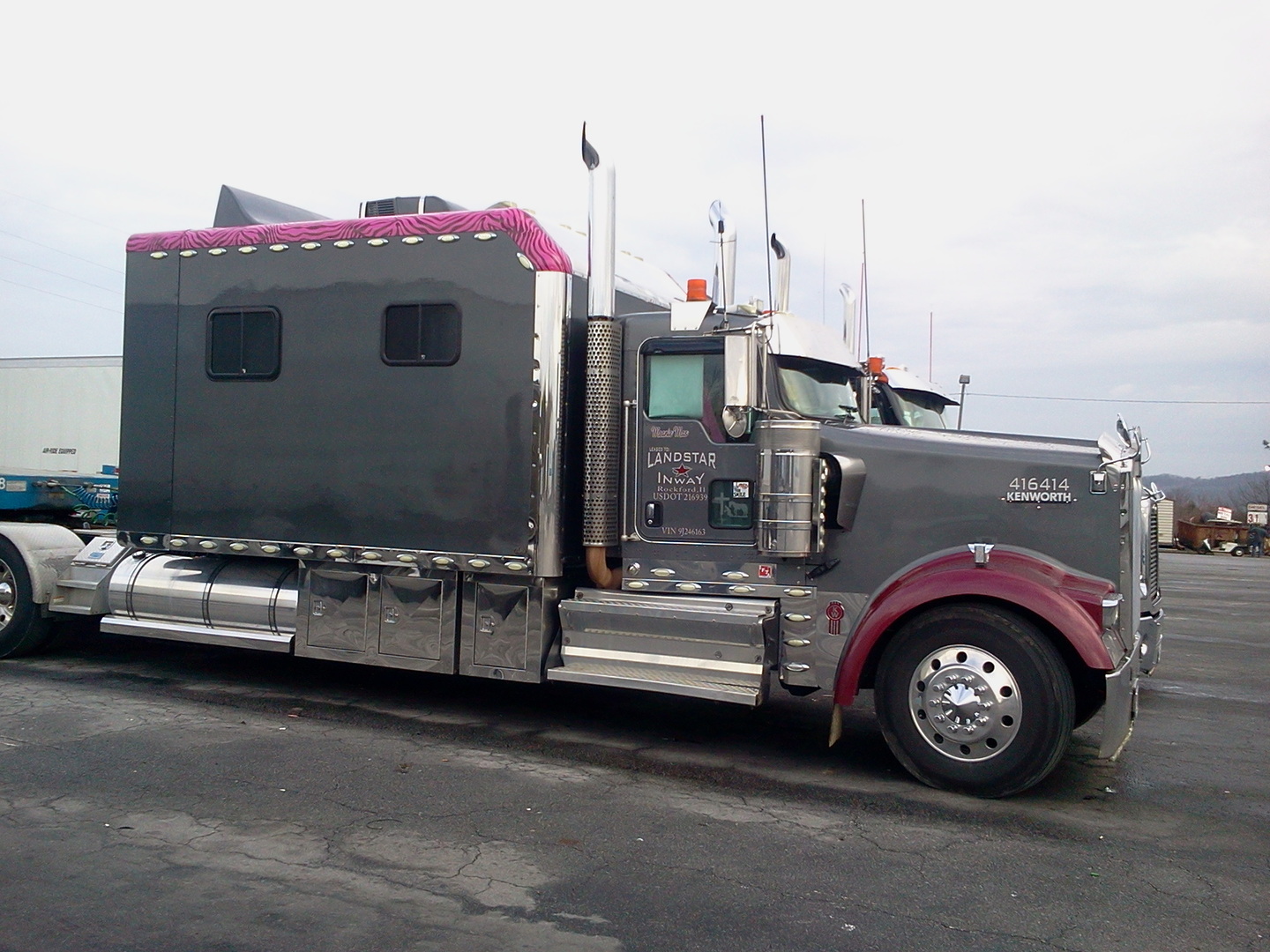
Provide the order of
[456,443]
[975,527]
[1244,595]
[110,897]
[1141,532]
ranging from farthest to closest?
[1244,595] → [456,443] → [1141,532] → [975,527] → [110,897]

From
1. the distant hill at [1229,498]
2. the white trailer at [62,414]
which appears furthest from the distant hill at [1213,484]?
the white trailer at [62,414]

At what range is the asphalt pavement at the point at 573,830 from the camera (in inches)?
168

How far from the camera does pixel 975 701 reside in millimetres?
6023

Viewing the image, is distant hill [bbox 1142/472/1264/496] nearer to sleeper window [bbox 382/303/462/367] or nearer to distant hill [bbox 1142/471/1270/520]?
distant hill [bbox 1142/471/1270/520]

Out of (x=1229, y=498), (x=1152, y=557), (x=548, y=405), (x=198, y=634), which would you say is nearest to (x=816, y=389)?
(x=548, y=405)

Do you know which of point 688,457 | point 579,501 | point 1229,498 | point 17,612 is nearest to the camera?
point 688,457

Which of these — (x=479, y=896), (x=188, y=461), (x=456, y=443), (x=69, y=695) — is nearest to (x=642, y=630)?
(x=456, y=443)

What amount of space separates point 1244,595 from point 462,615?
1776cm

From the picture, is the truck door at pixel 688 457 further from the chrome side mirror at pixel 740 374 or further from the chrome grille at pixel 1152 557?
the chrome grille at pixel 1152 557

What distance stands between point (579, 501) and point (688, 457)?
89cm

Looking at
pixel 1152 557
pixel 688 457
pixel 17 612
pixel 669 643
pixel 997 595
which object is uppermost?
pixel 688 457

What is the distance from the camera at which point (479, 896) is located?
4523 millimetres

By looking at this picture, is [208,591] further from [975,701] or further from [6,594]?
[975,701]

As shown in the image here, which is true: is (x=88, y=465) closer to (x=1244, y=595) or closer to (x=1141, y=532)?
(x=1141, y=532)
